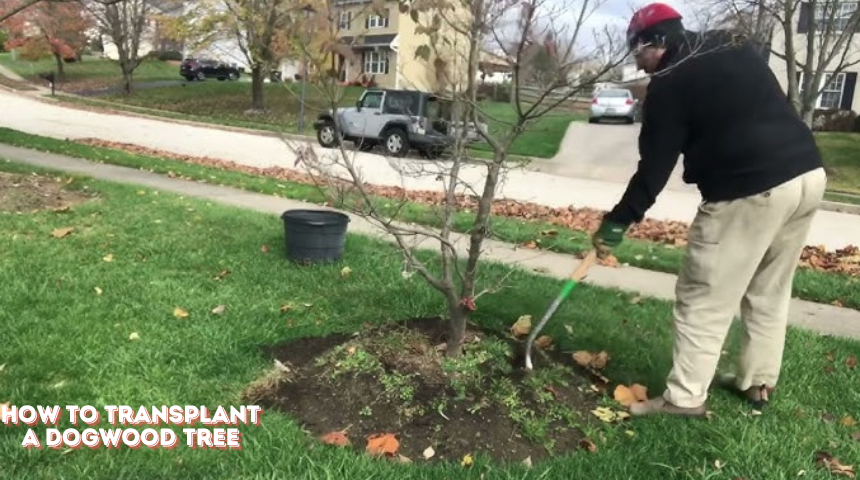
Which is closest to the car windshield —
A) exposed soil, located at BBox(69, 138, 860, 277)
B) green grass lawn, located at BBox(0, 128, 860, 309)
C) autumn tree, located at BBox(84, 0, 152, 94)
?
exposed soil, located at BBox(69, 138, 860, 277)

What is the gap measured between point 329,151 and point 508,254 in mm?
1975

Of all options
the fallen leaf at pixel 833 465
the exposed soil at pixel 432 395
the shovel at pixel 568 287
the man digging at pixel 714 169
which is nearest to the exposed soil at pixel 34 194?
the exposed soil at pixel 432 395

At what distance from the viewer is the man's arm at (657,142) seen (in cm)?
314

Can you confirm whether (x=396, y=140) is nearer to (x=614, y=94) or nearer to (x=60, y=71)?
(x=614, y=94)

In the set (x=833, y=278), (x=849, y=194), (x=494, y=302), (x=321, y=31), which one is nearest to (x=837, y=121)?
(x=849, y=194)

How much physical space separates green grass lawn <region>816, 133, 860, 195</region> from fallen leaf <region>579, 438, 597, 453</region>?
1671 cm

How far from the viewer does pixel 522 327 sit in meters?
4.34

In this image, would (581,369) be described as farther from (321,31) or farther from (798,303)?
(798,303)

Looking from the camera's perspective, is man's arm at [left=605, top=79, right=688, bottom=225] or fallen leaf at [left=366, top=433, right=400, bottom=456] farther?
man's arm at [left=605, top=79, right=688, bottom=225]

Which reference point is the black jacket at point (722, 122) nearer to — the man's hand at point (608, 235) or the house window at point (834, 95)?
the man's hand at point (608, 235)

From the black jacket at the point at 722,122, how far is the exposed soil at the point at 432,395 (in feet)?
3.73

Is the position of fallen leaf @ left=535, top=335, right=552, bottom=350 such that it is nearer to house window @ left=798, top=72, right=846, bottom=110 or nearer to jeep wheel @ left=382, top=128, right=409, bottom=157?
jeep wheel @ left=382, top=128, right=409, bottom=157

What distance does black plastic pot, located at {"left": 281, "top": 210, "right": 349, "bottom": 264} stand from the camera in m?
5.34

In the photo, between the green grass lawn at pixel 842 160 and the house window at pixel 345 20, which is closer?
the house window at pixel 345 20
